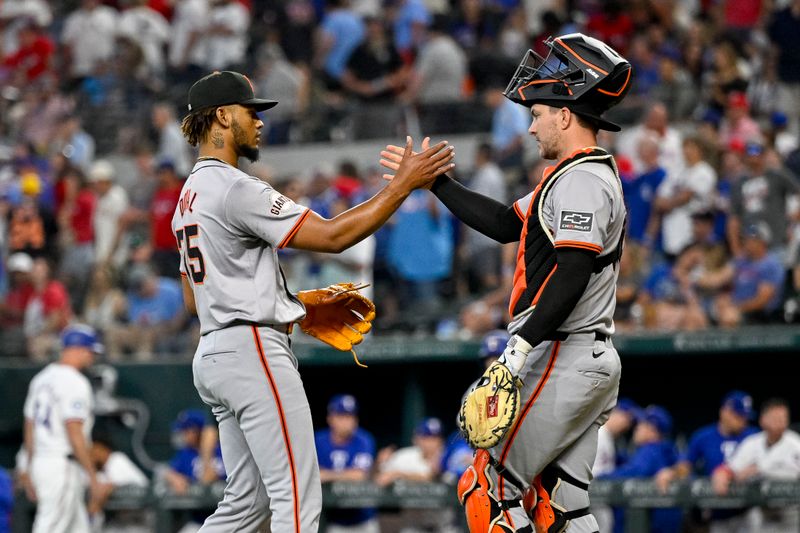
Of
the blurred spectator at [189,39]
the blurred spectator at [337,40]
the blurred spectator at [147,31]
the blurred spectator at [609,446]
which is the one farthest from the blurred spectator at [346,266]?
the blurred spectator at [147,31]

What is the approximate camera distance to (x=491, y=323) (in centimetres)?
1098

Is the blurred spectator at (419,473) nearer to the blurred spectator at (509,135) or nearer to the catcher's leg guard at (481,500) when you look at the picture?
the blurred spectator at (509,135)

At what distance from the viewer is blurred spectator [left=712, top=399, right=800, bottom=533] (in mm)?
8805

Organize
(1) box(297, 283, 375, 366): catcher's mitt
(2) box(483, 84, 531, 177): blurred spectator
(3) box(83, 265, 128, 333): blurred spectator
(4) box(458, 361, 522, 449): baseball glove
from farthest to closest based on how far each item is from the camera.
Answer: (2) box(483, 84, 531, 177): blurred spectator, (3) box(83, 265, 128, 333): blurred spectator, (1) box(297, 283, 375, 366): catcher's mitt, (4) box(458, 361, 522, 449): baseball glove

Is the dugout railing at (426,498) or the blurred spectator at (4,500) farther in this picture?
the blurred spectator at (4,500)

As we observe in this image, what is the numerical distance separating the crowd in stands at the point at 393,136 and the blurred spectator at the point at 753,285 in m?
0.02

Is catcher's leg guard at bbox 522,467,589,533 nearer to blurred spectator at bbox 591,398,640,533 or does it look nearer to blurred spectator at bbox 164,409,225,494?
blurred spectator at bbox 591,398,640,533

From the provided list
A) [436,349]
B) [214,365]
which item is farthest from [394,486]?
[214,365]

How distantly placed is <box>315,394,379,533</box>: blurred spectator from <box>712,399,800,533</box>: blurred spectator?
7.99 ft

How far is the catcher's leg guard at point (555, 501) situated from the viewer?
484cm

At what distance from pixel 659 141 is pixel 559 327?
7415 millimetres

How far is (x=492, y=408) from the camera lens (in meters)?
4.63

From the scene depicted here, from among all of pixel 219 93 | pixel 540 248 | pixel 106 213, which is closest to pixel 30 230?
pixel 106 213

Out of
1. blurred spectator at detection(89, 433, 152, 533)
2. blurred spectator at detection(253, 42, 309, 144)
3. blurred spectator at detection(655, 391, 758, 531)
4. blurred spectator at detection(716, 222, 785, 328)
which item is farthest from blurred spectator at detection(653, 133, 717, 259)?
blurred spectator at detection(253, 42, 309, 144)
